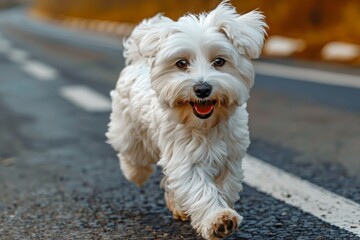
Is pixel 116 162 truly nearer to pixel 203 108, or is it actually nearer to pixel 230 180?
pixel 230 180

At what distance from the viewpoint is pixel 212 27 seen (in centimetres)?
379

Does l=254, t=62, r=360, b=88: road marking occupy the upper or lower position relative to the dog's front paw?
lower

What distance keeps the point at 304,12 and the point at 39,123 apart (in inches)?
423

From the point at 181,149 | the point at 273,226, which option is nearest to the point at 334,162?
the point at 273,226

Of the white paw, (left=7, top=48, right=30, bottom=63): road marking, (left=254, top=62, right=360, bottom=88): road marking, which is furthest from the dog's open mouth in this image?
(left=7, top=48, right=30, bottom=63): road marking

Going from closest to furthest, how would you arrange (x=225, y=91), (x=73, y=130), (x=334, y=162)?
(x=225, y=91)
(x=334, y=162)
(x=73, y=130)

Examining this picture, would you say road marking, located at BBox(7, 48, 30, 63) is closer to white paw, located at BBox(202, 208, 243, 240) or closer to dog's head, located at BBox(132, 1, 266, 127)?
dog's head, located at BBox(132, 1, 266, 127)

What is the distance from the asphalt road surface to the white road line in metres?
1.44

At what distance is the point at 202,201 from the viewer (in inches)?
151

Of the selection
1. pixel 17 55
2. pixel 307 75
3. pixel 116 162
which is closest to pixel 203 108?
pixel 116 162

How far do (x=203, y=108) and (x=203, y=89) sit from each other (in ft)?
0.52

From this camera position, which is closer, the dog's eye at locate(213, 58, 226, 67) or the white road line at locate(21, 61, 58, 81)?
the dog's eye at locate(213, 58, 226, 67)

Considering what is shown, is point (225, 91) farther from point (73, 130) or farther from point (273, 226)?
point (73, 130)

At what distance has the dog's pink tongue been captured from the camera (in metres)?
3.73
